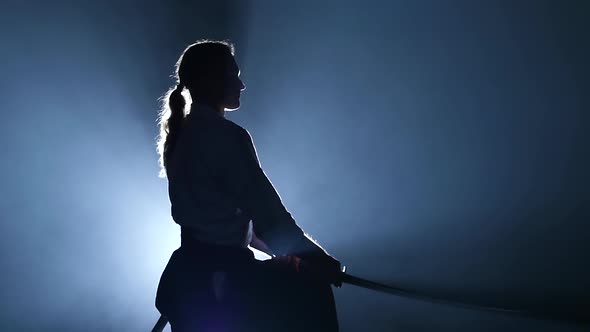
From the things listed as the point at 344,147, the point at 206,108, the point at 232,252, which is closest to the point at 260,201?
the point at 232,252

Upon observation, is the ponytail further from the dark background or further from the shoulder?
the dark background

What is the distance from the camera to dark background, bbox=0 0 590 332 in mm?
→ 1573

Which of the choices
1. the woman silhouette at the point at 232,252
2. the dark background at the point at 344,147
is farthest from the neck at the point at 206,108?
the dark background at the point at 344,147

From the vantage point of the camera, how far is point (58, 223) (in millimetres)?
1610

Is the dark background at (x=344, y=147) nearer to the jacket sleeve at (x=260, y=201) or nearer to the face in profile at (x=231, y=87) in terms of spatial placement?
the face in profile at (x=231, y=87)

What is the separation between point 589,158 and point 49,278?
168 centimetres

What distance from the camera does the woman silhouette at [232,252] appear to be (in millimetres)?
827

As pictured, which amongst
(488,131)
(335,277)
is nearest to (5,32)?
(335,277)

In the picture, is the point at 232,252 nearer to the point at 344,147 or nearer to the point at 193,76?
the point at 193,76

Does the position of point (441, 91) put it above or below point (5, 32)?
above

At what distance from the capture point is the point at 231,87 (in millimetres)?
1017

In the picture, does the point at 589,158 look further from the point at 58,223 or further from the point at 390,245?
the point at 58,223

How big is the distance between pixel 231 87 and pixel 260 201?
0.28 metres

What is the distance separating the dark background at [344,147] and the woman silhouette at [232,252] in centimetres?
83
